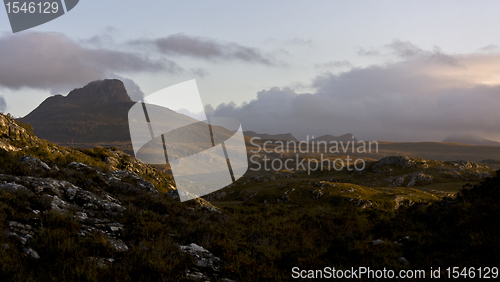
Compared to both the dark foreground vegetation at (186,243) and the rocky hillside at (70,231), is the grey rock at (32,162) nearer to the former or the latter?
the rocky hillside at (70,231)

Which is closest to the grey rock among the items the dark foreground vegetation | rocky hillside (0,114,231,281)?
rocky hillside (0,114,231,281)

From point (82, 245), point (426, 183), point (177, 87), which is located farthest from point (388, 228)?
point (426, 183)

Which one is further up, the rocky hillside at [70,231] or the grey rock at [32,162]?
the grey rock at [32,162]

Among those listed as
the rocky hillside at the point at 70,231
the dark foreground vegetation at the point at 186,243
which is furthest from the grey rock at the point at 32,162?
the dark foreground vegetation at the point at 186,243

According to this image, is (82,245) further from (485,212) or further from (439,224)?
(485,212)

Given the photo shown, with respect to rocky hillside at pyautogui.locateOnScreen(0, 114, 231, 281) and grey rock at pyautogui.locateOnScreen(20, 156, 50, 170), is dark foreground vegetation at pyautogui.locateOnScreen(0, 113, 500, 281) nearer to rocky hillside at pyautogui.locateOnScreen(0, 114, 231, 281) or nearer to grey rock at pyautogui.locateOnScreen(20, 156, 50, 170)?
rocky hillside at pyautogui.locateOnScreen(0, 114, 231, 281)

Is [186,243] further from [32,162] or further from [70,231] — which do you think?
[32,162]

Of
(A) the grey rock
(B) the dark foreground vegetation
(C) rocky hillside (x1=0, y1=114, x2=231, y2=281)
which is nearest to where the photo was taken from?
(C) rocky hillside (x1=0, y1=114, x2=231, y2=281)

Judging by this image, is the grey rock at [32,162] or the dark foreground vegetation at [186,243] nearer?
the dark foreground vegetation at [186,243]

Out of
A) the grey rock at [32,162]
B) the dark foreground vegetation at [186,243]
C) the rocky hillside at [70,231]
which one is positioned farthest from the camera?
the grey rock at [32,162]

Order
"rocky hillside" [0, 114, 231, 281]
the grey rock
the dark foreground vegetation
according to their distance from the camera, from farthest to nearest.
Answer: the grey rock < the dark foreground vegetation < "rocky hillside" [0, 114, 231, 281]

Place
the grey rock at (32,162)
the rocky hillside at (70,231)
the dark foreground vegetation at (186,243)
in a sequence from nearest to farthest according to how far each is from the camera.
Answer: the rocky hillside at (70,231) → the dark foreground vegetation at (186,243) → the grey rock at (32,162)

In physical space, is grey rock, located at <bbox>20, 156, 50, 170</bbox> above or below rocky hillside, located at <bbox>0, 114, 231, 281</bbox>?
above

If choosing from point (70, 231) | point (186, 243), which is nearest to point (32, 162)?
point (70, 231)
